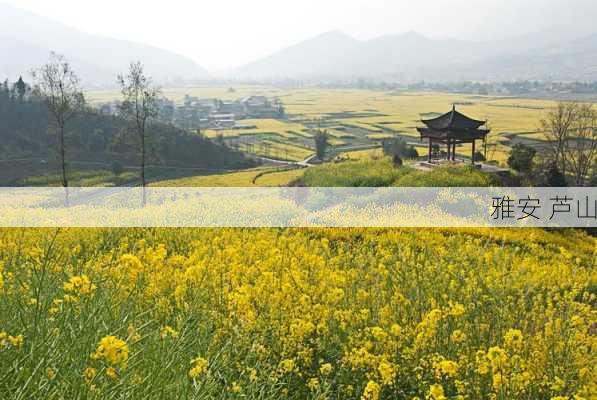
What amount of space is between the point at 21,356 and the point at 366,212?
10.3 meters

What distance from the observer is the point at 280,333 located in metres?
4.25

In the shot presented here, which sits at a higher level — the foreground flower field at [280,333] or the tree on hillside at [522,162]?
the foreground flower field at [280,333]

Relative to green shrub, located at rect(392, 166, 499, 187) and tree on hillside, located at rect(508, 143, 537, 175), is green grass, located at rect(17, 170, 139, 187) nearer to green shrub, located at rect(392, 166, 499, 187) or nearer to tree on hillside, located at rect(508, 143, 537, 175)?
green shrub, located at rect(392, 166, 499, 187)

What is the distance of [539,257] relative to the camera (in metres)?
9.95

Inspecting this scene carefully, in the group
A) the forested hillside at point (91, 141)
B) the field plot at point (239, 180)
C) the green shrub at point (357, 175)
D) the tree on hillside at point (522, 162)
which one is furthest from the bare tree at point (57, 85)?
the forested hillside at point (91, 141)

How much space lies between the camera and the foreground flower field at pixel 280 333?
2.55 m

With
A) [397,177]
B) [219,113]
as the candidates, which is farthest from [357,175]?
[219,113]

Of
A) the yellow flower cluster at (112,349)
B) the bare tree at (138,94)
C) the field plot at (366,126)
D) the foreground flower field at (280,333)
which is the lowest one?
the field plot at (366,126)

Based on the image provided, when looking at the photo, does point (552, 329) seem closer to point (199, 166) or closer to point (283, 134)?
point (199, 166)

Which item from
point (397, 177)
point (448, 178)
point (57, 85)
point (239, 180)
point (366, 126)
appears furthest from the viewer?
point (366, 126)

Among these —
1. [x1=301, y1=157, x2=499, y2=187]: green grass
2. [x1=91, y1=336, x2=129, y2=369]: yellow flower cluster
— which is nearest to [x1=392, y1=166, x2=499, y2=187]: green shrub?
[x1=301, y1=157, x2=499, y2=187]: green grass

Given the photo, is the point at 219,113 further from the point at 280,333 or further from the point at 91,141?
the point at 280,333

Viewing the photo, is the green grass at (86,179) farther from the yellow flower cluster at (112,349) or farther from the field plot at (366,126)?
the yellow flower cluster at (112,349)

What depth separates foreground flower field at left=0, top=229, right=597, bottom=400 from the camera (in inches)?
100
